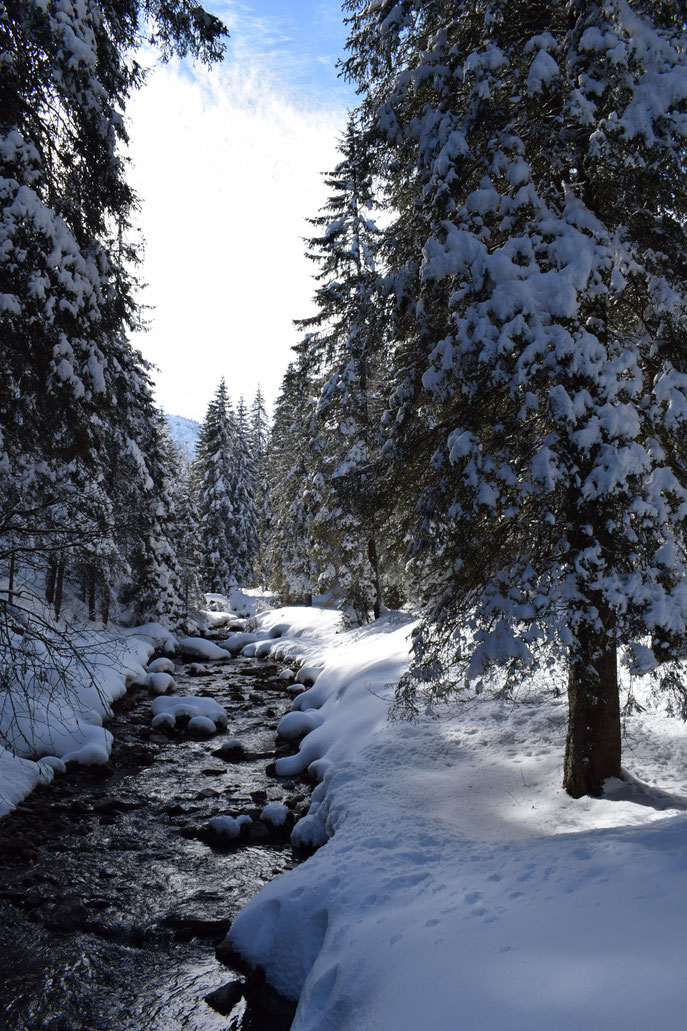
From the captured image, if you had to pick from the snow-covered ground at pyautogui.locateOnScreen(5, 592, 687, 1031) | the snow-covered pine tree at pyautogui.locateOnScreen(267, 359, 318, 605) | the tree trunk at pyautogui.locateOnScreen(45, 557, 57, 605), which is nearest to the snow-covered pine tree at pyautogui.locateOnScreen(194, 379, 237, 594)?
the snow-covered pine tree at pyautogui.locateOnScreen(267, 359, 318, 605)

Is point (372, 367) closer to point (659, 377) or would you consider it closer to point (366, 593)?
point (659, 377)

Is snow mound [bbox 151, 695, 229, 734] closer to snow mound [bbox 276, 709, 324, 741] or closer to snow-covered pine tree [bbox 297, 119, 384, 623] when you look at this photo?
snow mound [bbox 276, 709, 324, 741]

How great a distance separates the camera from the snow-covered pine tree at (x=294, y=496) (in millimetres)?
19750

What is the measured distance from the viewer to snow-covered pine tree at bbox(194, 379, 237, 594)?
131 feet

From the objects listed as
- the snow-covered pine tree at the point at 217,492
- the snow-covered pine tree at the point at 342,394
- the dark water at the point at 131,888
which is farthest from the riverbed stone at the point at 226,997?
the snow-covered pine tree at the point at 217,492

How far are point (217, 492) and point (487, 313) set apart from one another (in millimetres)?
35707

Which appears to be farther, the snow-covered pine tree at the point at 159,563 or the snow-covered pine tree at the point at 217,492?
the snow-covered pine tree at the point at 217,492

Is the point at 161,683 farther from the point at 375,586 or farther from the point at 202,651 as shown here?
the point at 375,586

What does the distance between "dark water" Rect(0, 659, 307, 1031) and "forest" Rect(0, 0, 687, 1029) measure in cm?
214

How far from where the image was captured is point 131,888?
22.1 feet

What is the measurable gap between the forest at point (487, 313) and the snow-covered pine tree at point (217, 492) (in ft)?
107

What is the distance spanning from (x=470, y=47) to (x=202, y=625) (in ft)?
78.5

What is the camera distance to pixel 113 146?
6.07m

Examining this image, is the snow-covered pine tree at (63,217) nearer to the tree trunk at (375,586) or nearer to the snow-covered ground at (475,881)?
the snow-covered ground at (475,881)
